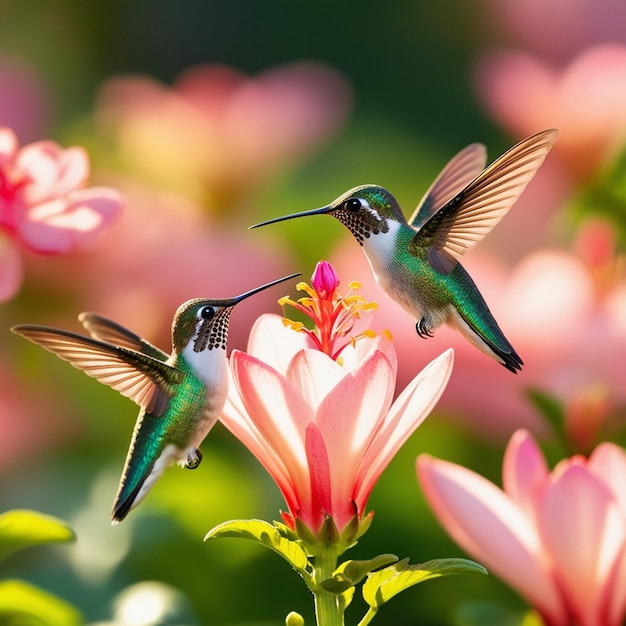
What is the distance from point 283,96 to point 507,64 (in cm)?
19

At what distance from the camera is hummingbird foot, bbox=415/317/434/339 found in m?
0.39

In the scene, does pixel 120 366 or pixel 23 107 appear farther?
pixel 23 107

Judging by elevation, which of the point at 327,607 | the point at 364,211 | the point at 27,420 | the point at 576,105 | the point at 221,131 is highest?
the point at 221,131

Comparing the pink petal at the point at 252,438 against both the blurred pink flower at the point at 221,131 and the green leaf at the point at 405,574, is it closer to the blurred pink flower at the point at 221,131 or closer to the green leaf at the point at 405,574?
the green leaf at the point at 405,574

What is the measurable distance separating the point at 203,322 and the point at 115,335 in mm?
38

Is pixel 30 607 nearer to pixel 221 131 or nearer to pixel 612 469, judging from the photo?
pixel 612 469

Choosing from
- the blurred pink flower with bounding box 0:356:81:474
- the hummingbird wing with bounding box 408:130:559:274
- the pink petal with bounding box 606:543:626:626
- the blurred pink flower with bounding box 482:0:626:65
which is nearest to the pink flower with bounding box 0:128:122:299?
the hummingbird wing with bounding box 408:130:559:274

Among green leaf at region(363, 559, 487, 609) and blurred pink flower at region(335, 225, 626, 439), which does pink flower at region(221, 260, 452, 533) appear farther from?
blurred pink flower at region(335, 225, 626, 439)

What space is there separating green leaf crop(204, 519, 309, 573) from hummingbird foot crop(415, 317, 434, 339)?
0.07 meters

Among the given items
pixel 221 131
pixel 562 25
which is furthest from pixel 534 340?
pixel 562 25

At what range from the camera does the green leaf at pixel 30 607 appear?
46 cm

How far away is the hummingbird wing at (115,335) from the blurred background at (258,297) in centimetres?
17

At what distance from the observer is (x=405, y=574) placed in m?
0.38

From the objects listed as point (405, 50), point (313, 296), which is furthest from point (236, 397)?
point (405, 50)
